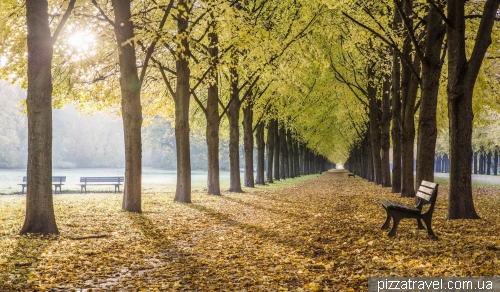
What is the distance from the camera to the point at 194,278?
614 centimetres

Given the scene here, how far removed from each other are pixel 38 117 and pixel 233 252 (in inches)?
187

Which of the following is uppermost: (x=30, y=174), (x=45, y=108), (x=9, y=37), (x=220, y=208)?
(x=9, y=37)

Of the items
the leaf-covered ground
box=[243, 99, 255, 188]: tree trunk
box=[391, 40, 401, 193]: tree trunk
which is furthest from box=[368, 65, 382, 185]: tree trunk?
the leaf-covered ground

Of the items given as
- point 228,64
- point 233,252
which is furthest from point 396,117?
point 233,252

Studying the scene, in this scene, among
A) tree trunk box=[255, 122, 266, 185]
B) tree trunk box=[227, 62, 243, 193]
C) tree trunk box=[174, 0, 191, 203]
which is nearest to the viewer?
tree trunk box=[174, 0, 191, 203]

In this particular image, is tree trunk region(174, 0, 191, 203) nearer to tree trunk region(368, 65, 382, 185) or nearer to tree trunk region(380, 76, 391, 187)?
tree trunk region(380, 76, 391, 187)

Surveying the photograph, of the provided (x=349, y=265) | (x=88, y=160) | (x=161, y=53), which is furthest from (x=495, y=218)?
(x=88, y=160)

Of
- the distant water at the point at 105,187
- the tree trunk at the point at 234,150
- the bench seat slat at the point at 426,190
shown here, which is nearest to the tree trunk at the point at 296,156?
the distant water at the point at 105,187

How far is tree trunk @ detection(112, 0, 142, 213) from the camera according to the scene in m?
12.1

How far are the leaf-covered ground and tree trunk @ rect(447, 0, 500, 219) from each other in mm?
621

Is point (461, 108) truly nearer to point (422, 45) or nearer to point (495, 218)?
point (495, 218)

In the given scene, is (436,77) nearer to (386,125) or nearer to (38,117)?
(386,125)

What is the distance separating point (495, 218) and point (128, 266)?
8.83 metres

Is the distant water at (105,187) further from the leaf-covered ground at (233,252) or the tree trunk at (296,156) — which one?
the leaf-covered ground at (233,252)
